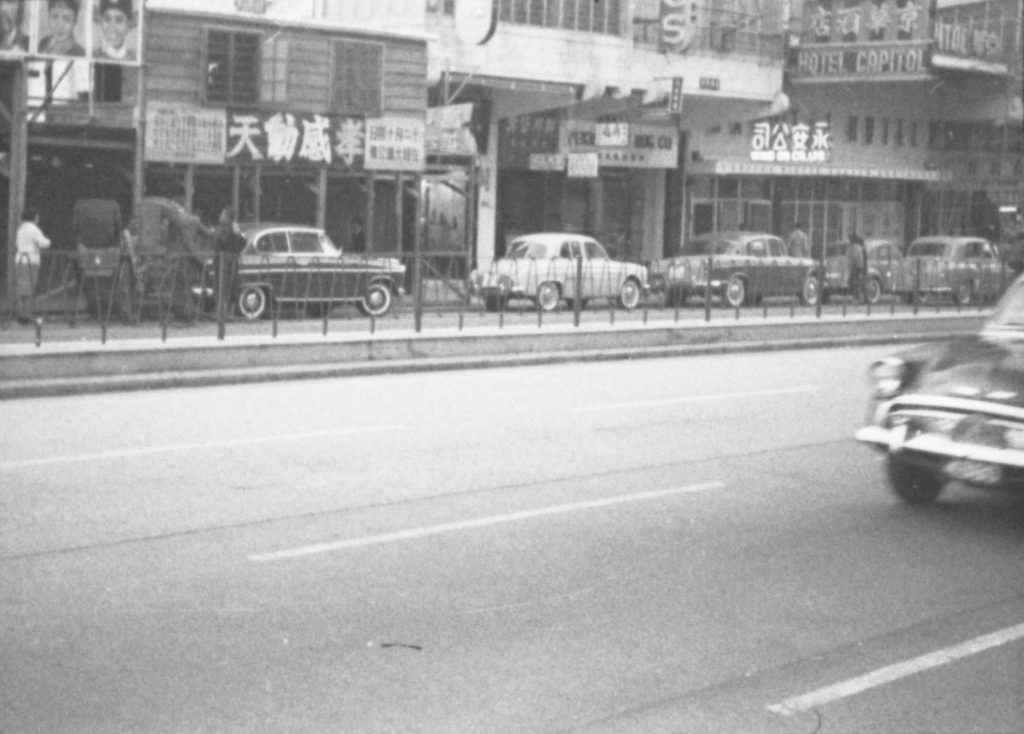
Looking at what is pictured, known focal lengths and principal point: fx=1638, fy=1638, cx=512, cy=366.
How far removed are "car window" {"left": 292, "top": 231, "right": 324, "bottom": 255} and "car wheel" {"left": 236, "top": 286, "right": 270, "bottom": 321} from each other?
14.7 ft

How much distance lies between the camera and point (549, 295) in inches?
1048

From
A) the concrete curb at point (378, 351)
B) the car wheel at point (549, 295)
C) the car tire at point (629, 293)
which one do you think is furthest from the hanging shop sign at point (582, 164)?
the concrete curb at point (378, 351)

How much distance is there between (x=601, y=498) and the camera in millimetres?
10297

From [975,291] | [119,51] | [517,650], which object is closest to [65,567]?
[517,650]

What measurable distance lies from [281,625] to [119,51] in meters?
16.4

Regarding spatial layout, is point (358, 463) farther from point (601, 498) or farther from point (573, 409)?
point (573, 409)

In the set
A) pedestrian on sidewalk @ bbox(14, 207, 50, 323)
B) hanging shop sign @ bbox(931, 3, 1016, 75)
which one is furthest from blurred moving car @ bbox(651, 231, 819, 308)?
hanging shop sign @ bbox(931, 3, 1016, 75)

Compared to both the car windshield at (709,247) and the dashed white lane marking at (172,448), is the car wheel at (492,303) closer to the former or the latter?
the car windshield at (709,247)

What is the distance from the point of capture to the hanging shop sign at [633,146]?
127 feet

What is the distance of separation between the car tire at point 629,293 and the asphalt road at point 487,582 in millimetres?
15260

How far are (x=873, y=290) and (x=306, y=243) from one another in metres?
9.68

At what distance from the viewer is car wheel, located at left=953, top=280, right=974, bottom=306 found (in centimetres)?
2895

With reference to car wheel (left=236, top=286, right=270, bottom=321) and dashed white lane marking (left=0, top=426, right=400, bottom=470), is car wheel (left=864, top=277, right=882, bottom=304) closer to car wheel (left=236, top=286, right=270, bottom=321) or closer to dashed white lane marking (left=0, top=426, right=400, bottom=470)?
car wheel (left=236, top=286, right=270, bottom=321)

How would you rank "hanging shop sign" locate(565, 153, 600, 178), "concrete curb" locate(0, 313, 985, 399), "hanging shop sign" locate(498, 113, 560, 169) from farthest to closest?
"hanging shop sign" locate(498, 113, 560, 169) < "hanging shop sign" locate(565, 153, 600, 178) < "concrete curb" locate(0, 313, 985, 399)
